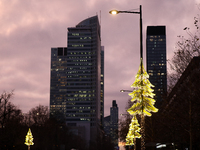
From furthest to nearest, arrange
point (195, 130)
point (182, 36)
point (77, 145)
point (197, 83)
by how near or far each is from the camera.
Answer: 1. point (77, 145)
2. point (195, 130)
3. point (197, 83)
4. point (182, 36)

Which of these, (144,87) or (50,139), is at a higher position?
(144,87)

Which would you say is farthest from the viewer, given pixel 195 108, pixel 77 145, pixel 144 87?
pixel 77 145

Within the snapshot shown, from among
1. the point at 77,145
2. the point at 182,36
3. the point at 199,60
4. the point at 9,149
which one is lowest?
the point at 77,145

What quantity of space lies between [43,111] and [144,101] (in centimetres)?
8787

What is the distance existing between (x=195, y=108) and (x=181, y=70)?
4.96 meters

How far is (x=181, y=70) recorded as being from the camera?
2847cm

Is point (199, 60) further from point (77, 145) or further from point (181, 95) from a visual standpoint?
point (77, 145)

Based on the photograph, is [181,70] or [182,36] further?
[181,70]

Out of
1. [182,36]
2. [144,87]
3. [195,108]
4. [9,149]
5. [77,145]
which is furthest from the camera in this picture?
[77,145]

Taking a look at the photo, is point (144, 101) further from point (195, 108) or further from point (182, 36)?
point (195, 108)

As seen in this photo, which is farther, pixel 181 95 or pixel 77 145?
pixel 77 145

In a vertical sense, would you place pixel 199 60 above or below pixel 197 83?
above

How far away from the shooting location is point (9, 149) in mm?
63688

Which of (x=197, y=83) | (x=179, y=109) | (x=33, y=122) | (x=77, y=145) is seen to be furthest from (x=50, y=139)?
(x=197, y=83)
